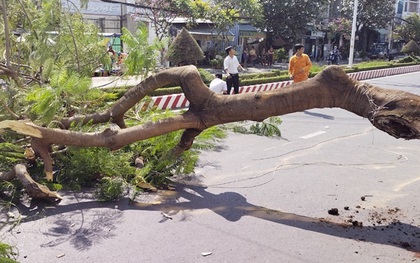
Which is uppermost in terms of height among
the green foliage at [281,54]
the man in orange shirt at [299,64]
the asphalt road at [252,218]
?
the green foliage at [281,54]

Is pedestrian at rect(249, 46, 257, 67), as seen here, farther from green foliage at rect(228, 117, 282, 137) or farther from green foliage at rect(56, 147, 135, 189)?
green foliage at rect(56, 147, 135, 189)

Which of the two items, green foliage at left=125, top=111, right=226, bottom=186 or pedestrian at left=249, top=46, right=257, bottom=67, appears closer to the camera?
green foliage at left=125, top=111, right=226, bottom=186

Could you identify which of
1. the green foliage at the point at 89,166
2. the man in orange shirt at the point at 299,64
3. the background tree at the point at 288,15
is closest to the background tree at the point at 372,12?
the background tree at the point at 288,15

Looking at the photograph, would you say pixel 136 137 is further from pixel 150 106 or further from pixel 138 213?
pixel 150 106

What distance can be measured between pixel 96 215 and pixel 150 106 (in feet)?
8.66

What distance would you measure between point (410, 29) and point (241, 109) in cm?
4541

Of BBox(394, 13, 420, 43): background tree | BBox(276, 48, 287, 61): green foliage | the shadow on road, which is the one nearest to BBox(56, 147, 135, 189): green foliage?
the shadow on road

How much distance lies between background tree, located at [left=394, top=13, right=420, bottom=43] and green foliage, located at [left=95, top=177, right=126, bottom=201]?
4457cm

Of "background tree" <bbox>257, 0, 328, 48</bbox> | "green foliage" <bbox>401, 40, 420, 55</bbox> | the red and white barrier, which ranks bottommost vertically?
the red and white barrier

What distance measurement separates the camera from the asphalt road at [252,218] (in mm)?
4199

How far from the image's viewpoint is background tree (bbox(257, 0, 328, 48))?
99.2 ft

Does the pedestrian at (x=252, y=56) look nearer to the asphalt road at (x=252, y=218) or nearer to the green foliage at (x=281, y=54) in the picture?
the green foliage at (x=281, y=54)

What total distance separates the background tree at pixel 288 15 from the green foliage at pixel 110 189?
25686 mm

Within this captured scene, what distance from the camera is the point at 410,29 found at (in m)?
44.7
